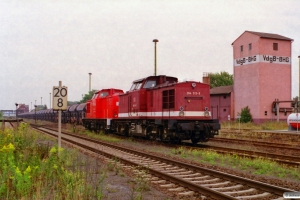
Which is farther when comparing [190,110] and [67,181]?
[190,110]

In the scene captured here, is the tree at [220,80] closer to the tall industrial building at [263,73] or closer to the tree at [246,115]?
the tall industrial building at [263,73]

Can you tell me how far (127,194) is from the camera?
7770mm

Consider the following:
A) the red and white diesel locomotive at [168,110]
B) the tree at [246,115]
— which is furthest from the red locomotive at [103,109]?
the tree at [246,115]

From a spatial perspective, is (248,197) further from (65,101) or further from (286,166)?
(65,101)

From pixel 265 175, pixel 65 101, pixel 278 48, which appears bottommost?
pixel 265 175

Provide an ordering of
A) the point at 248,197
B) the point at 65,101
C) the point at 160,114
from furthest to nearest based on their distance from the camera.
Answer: the point at 160,114 < the point at 65,101 < the point at 248,197

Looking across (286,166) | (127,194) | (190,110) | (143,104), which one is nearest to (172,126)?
(190,110)

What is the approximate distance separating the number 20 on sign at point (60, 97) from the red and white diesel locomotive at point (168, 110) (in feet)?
24.8

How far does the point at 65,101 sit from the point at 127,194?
15.4 feet

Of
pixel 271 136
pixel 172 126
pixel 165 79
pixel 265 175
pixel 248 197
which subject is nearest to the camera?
pixel 248 197

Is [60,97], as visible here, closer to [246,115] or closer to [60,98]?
[60,98]

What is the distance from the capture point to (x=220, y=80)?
86688mm

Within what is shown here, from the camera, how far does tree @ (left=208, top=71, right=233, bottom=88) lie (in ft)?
284

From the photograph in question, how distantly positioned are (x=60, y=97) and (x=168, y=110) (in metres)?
8.31
